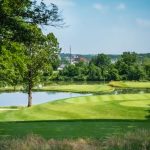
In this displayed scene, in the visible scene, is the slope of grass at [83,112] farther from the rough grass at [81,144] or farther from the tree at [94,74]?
the tree at [94,74]

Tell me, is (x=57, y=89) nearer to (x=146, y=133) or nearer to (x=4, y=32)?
(x=4, y=32)

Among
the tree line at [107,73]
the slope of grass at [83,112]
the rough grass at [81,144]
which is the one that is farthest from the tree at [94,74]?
the rough grass at [81,144]

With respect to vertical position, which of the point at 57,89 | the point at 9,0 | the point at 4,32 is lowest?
the point at 57,89

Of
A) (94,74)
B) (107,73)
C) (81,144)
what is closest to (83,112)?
(81,144)

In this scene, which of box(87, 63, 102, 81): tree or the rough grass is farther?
box(87, 63, 102, 81): tree

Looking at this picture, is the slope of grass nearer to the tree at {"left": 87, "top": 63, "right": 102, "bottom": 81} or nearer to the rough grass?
the rough grass

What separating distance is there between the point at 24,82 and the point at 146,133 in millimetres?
46603

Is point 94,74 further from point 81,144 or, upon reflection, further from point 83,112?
point 81,144

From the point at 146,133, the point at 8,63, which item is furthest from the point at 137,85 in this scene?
the point at 146,133

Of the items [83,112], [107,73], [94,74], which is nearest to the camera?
[83,112]

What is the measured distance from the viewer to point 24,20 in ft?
87.2

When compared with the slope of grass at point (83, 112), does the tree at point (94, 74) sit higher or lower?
higher

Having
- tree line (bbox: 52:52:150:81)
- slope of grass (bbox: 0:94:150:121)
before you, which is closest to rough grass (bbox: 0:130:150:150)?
slope of grass (bbox: 0:94:150:121)

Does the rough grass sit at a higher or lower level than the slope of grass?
higher
